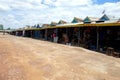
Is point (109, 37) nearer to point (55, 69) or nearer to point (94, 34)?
point (94, 34)

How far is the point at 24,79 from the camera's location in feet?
34.4

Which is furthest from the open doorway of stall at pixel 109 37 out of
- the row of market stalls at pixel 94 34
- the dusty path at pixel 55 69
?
the dusty path at pixel 55 69

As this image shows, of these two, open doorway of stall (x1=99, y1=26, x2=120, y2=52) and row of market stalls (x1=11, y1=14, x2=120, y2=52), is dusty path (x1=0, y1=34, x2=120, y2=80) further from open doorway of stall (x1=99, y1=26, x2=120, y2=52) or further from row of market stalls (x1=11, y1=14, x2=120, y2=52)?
row of market stalls (x1=11, y1=14, x2=120, y2=52)

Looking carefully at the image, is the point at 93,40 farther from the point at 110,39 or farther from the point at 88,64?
the point at 88,64

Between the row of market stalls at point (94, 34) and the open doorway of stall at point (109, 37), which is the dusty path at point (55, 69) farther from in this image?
the row of market stalls at point (94, 34)

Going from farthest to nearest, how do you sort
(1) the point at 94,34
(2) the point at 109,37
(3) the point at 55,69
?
(1) the point at 94,34 → (2) the point at 109,37 → (3) the point at 55,69

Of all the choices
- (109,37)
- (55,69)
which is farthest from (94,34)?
(55,69)

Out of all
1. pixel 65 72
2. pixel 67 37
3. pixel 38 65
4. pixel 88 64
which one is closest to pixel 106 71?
pixel 88 64

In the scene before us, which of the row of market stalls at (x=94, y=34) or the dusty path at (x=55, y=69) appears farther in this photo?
the row of market stalls at (x=94, y=34)

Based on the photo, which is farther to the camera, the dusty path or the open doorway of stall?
the open doorway of stall

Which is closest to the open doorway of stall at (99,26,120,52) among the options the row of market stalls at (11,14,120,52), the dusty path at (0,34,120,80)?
the row of market stalls at (11,14,120,52)

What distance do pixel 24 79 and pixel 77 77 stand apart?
9.04 feet

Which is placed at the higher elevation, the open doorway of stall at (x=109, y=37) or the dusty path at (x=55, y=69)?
the open doorway of stall at (x=109, y=37)

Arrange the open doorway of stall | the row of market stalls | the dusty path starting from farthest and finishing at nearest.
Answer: the row of market stalls < the open doorway of stall < the dusty path
